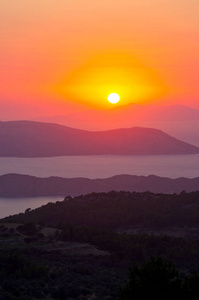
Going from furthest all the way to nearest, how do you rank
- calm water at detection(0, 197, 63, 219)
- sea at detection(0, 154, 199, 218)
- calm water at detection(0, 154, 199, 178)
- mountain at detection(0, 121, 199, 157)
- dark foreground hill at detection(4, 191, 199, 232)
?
mountain at detection(0, 121, 199, 157)
calm water at detection(0, 154, 199, 178)
sea at detection(0, 154, 199, 218)
calm water at detection(0, 197, 63, 219)
dark foreground hill at detection(4, 191, 199, 232)


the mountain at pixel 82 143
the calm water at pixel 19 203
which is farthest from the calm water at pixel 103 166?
the calm water at pixel 19 203

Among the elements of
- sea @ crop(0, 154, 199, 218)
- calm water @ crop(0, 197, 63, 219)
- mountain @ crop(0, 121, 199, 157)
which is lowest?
calm water @ crop(0, 197, 63, 219)

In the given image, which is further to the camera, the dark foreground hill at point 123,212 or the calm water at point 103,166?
the calm water at point 103,166

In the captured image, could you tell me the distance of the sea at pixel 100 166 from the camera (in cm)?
10456

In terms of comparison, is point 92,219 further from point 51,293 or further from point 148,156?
point 148,156

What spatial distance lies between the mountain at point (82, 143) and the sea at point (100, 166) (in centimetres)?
337

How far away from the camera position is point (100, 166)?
123m

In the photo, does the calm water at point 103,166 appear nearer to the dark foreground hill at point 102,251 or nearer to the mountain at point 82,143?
the mountain at point 82,143

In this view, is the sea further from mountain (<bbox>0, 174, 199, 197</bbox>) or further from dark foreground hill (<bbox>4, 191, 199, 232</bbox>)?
dark foreground hill (<bbox>4, 191, 199, 232</bbox>)

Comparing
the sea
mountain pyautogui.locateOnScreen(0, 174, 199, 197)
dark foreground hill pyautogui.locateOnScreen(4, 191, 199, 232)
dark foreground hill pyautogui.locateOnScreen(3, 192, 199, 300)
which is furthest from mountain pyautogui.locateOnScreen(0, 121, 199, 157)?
dark foreground hill pyautogui.locateOnScreen(4, 191, 199, 232)

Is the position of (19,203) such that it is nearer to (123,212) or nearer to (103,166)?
(123,212)

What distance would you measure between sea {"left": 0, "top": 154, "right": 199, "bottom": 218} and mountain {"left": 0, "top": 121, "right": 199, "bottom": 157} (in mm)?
3370

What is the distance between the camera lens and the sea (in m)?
105

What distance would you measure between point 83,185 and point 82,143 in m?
57.0
